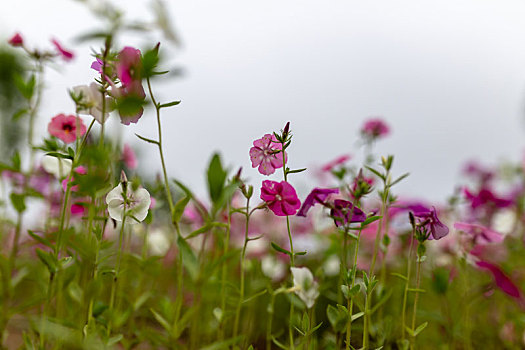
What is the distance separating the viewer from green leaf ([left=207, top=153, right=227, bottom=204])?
542 millimetres

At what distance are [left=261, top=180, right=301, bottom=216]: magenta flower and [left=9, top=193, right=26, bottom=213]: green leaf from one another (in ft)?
2.05

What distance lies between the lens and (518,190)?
2.54 meters

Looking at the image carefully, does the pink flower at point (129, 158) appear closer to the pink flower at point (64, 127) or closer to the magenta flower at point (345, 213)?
the pink flower at point (64, 127)

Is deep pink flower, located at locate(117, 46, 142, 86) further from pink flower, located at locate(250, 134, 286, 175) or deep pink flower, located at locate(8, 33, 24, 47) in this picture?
deep pink flower, located at locate(8, 33, 24, 47)

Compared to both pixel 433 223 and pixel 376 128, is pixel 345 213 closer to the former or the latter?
pixel 433 223

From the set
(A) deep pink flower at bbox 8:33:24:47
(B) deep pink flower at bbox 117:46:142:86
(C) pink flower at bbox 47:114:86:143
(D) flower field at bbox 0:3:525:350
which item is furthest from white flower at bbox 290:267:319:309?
(A) deep pink flower at bbox 8:33:24:47

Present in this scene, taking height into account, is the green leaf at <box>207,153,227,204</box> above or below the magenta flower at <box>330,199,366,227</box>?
above

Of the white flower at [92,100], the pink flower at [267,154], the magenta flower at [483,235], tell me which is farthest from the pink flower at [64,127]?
the magenta flower at [483,235]

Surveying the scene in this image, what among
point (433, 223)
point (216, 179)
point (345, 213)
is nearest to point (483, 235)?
point (433, 223)

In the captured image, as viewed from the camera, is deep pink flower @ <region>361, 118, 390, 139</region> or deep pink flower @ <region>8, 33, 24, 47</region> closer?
deep pink flower @ <region>8, 33, 24, 47</region>

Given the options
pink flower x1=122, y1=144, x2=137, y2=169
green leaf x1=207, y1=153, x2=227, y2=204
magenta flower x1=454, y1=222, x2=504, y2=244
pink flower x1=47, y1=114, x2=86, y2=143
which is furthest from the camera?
pink flower x1=122, y1=144, x2=137, y2=169

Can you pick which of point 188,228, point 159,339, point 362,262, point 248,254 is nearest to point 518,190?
point 362,262

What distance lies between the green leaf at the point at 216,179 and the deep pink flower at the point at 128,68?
16cm

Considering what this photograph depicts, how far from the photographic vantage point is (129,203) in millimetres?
782
